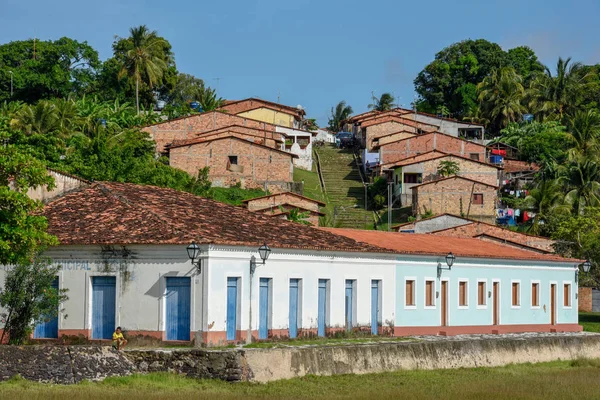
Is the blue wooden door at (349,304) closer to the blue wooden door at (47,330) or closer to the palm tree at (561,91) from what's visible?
the blue wooden door at (47,330)

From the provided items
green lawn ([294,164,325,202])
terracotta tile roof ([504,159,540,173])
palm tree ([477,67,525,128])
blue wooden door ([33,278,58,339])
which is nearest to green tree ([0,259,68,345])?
blue wooden door ([33,278,58,339])

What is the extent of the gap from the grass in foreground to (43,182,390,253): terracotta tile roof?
216 inches

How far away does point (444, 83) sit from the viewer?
13325 cm

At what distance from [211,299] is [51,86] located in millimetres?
86029

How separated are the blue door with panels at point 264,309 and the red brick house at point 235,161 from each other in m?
47.7

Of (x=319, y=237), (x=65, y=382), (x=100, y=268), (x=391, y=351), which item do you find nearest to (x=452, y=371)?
(x=391, y=351)

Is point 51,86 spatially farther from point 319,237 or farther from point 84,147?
point 319,237

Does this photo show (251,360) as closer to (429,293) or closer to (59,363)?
(59,363)

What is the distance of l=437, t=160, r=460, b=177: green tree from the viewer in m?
88.2

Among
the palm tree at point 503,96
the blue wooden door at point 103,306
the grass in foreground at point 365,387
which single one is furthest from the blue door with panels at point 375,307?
the palm tree at point 503,96

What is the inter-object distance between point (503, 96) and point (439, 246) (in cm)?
7504

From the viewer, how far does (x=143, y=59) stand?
353ft

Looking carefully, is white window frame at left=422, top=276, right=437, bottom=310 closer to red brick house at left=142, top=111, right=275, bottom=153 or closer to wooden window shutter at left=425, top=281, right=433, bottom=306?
wooden window shutter at left=425, top=281, right=433, bottom=306

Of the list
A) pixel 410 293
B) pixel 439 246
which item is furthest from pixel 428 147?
pixel 410 293
